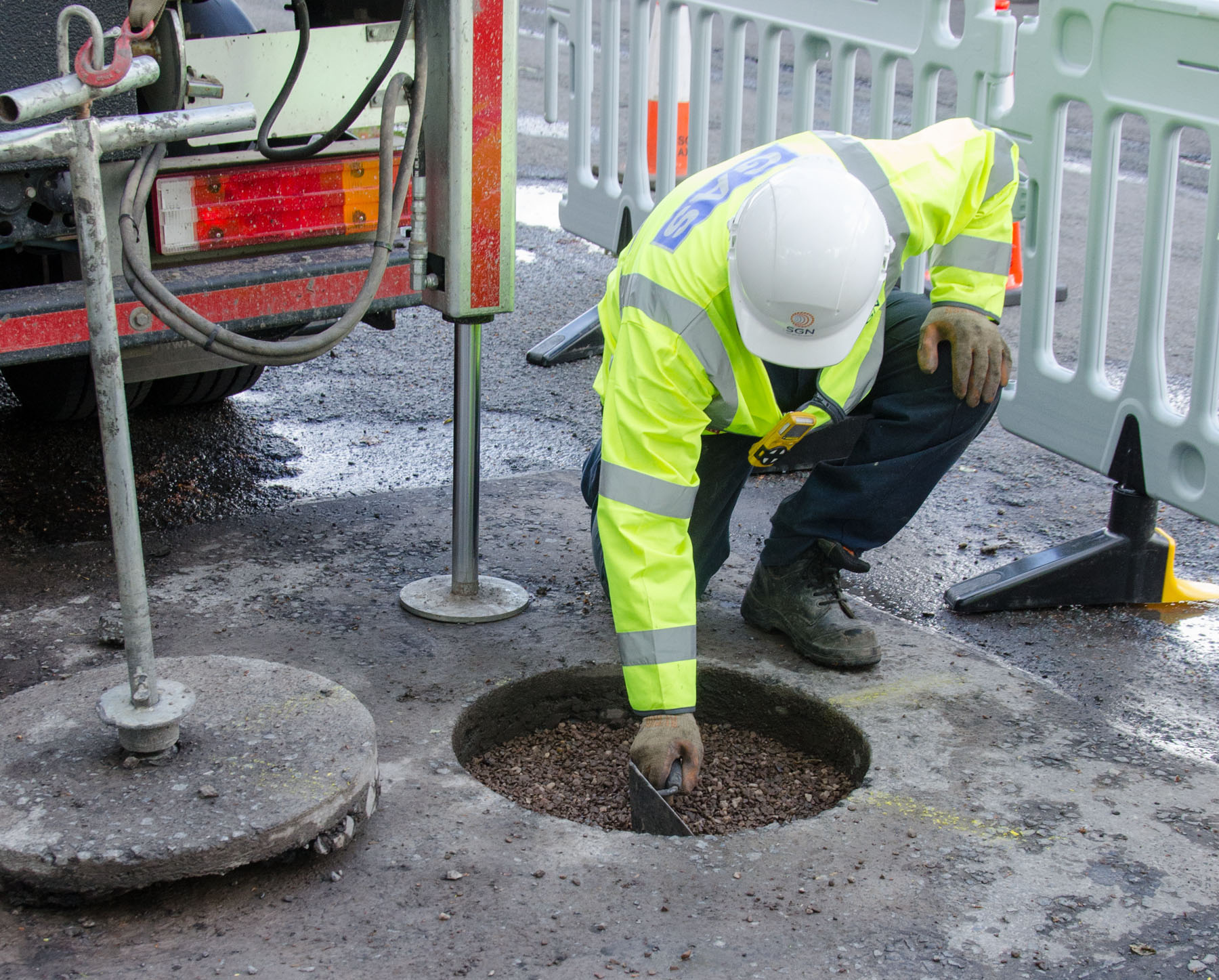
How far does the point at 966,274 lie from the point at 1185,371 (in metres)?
2.38

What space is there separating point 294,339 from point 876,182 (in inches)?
45.7

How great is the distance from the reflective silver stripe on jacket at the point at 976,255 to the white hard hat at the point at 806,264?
1.82 feet

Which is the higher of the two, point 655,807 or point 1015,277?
point 1015,277

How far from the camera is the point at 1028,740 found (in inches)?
103

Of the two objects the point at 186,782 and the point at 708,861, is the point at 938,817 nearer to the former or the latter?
the point at 708,861

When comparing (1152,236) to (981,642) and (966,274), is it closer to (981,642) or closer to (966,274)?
(966,274)

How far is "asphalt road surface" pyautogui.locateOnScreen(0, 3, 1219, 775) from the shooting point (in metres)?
3.06

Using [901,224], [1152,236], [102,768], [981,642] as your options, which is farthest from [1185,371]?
[102,768]

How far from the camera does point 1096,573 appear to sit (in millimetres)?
3289

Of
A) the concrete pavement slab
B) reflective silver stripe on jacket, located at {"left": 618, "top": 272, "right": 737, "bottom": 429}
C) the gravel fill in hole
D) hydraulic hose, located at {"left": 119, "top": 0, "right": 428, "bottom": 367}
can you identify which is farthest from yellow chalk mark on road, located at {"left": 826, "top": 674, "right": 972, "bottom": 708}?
hydraulic hose, located at {"left": 119, "top": 0, "right": 428, "bottom": 367}

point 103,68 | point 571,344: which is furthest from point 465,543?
point 571,344

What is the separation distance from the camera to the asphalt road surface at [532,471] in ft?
10.1

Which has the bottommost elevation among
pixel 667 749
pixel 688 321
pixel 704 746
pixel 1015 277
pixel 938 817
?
pixel 704 746

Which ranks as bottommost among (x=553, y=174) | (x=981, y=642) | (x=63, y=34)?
(x=981, y=642)
